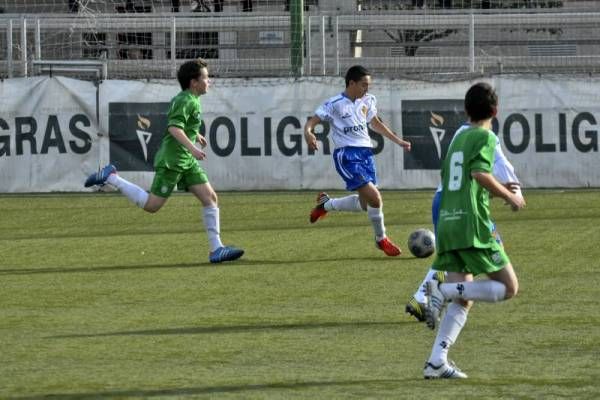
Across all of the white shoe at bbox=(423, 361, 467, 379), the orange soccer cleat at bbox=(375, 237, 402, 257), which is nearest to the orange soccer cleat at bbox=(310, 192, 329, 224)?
the orange soccer cleat at bbox=(375, 237, 402, 257)

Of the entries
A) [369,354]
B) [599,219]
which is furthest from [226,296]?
[599,219]

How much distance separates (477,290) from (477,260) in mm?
161

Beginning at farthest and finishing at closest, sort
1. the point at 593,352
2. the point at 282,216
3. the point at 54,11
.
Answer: the point at 54,11 < the point at 282,216 < the point at 593,352

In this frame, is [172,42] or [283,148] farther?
[172,42]

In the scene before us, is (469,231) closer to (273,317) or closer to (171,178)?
(273,317)

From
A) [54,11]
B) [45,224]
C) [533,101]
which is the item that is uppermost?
[54,11]

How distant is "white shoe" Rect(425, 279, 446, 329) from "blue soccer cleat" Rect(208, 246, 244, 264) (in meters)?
4.87

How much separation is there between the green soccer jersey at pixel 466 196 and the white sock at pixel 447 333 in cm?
34

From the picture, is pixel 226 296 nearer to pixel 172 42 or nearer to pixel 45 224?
pixel 45 224

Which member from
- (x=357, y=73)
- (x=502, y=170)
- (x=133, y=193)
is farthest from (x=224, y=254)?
(x=502, y=170)

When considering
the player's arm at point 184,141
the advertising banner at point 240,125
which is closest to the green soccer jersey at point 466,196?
the player's arm at point 184,141

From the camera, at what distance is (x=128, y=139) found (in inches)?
931

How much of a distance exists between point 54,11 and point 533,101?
39.3ft

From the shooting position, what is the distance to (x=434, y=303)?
8.21 m
